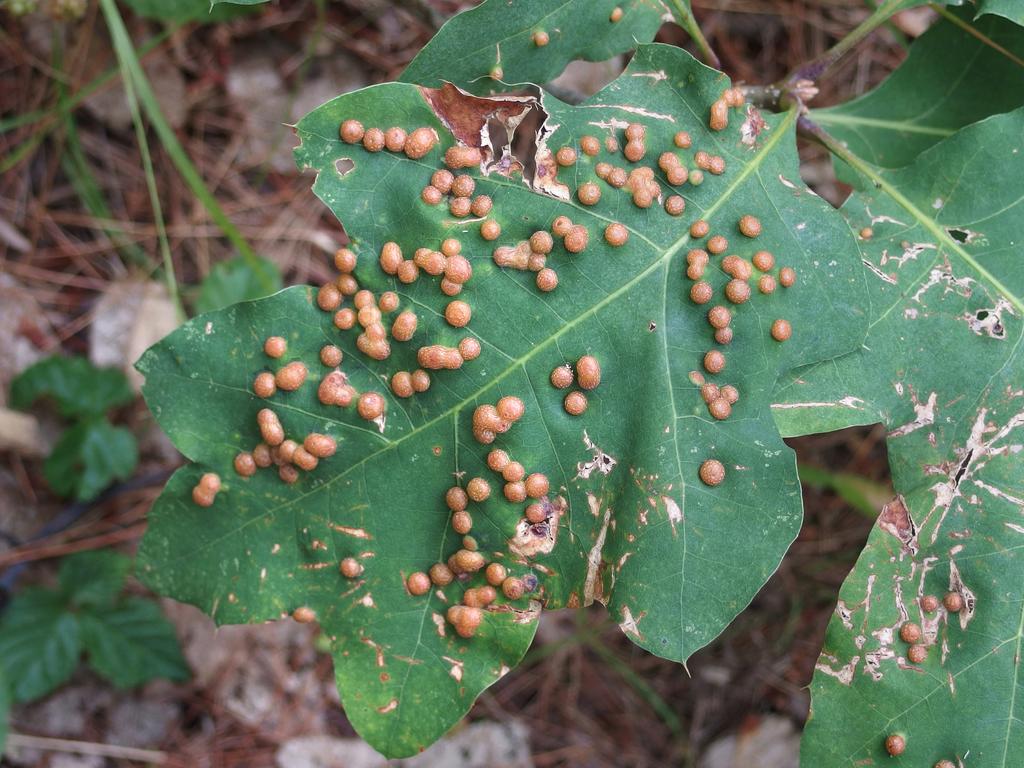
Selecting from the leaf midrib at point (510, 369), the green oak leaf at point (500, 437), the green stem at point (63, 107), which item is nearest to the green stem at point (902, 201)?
the green oak leaf at point (500, 437)

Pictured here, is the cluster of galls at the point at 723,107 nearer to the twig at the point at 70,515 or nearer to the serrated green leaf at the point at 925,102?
the serrated green leaf at the point at 925,102

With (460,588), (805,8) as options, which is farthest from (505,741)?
(805,8)

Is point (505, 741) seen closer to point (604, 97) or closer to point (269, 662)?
point (269, 662)

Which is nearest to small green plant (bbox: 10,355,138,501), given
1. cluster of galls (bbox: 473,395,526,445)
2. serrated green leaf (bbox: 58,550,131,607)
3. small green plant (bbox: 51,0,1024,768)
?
serrated green leaf (bbox: 58,550,131,607)

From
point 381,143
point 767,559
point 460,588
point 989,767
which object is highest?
point 381,143

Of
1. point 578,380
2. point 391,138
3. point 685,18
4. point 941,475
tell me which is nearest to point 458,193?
point 391,138
